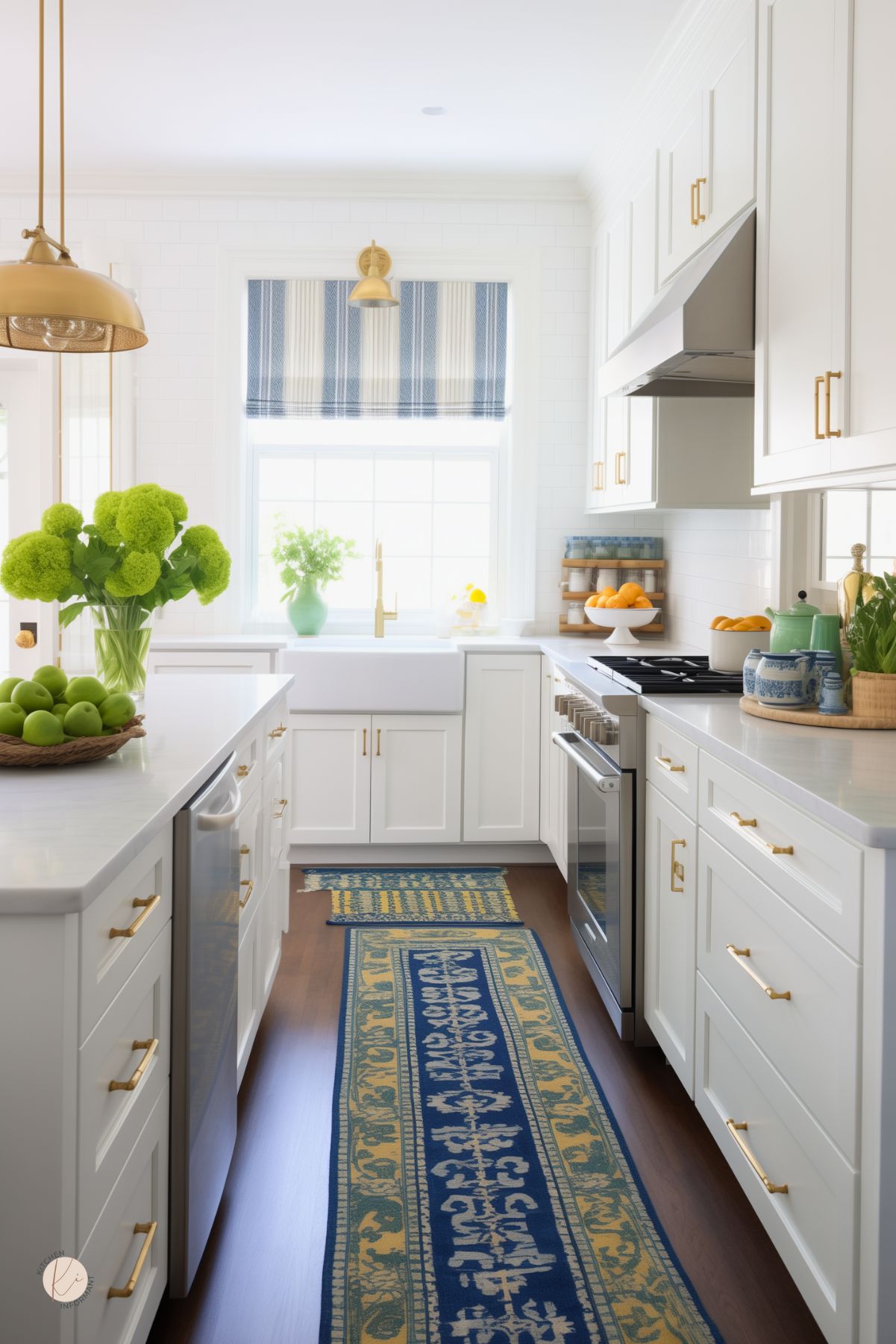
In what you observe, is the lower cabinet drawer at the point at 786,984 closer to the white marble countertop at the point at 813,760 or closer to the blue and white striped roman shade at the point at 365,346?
the white marble countertop at the point at 813,760

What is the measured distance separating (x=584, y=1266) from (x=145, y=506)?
1.72 m

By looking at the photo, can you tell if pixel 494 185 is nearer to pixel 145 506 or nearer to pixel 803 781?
pixel 145 506

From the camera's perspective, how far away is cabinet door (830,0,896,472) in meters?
A: 2.05

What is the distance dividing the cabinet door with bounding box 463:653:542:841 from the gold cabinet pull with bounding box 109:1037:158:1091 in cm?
306

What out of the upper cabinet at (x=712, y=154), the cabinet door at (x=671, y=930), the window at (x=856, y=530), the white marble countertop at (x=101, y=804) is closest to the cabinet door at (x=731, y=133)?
the upper cabinet at (x=712, y=154)

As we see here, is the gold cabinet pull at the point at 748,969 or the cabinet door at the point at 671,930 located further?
the cabinet door at the point at 671,930

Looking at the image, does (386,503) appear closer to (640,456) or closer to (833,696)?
(640,456)

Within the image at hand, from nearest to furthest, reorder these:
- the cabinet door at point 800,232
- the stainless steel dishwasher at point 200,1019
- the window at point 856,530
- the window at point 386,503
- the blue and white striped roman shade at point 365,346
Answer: the stainless steel dishwasher at point 200,1019, the cabinet door at point 800,232, the window at point 856,530, the blue and white striped roman shade at point 365,346, the window at point 386,503

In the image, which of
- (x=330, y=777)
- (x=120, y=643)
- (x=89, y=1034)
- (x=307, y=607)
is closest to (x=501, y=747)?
(x=330, y=777)

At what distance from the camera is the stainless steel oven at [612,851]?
116 inches

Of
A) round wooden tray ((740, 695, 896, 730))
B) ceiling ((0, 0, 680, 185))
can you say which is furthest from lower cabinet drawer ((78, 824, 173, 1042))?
ceiling ((0, 0, 680, 185))

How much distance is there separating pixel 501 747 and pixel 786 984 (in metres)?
2.89

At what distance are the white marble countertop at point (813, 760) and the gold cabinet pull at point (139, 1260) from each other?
1146 millimetres

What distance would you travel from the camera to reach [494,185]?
16.4 ft
